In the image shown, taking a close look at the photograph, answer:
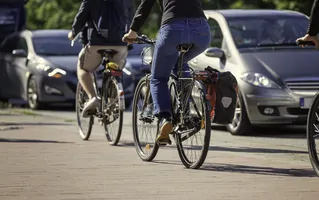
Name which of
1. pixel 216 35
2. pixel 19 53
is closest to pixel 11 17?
pixel 19 53

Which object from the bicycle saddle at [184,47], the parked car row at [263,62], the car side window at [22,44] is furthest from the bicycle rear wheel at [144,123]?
the car side window at [22,44]

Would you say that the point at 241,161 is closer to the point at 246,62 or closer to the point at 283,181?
the point at 283,181

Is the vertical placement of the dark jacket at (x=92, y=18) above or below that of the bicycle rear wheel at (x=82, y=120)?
above

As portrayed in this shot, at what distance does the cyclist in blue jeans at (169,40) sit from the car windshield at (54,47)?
10.5 meters

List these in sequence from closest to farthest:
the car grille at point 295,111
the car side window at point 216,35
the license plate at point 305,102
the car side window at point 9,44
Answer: the license plate at point 305,102
the car grille at point 295,111
the car side window at point 216,35
the car side window at point 9,44

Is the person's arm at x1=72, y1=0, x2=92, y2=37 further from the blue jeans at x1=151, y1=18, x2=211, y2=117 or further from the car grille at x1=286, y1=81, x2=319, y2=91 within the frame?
the blue jeans at x1=151, y1=18, x2=211, y2=117

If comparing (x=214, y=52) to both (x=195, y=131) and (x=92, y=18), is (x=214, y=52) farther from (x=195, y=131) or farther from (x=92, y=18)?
(x=195, y=131)

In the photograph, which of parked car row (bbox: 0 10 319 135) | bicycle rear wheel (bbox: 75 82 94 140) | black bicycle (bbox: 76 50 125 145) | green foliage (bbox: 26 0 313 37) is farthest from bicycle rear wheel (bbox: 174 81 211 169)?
green foliage (bbox: 26 0 313 37)

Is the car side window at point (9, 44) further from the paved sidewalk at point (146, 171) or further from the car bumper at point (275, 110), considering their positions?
the car bumper at point (275, 110)

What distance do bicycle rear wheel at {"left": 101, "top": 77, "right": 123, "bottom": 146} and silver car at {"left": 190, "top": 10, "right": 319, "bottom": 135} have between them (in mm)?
1688

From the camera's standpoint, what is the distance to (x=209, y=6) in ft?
85.1

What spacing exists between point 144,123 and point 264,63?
3.23 m

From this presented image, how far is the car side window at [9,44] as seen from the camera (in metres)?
21.4

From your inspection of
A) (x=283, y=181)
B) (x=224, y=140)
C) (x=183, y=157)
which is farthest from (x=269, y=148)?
(x=283, y=181)
